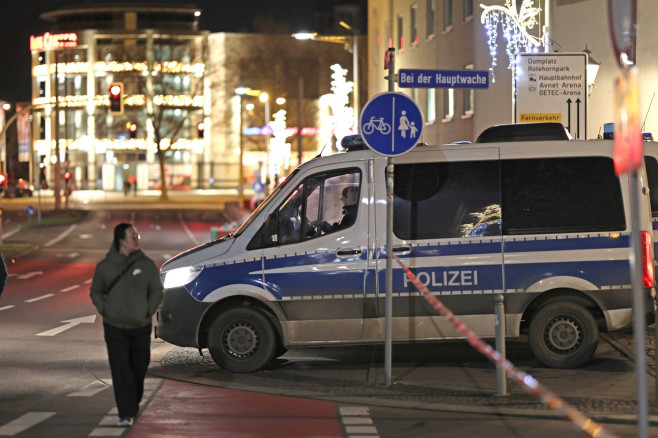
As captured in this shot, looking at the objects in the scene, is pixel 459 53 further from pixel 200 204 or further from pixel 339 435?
pixel 200 204

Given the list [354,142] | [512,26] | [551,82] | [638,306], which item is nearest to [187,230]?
[512,26]

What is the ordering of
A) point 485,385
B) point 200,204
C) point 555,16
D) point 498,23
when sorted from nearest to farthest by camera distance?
point 485,385 < point 555,16 < point 498,23 < point 200,204

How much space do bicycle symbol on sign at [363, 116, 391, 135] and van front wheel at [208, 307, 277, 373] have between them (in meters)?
2.42

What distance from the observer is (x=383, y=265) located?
40.5 ft

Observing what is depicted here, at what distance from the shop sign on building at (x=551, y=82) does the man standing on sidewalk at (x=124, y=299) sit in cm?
1141

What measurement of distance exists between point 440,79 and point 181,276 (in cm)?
382

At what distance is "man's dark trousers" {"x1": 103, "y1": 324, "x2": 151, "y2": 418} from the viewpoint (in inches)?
376

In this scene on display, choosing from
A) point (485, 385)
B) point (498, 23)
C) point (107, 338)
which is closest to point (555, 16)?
point (498, 23)

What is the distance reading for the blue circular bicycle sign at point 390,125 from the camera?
11.4m

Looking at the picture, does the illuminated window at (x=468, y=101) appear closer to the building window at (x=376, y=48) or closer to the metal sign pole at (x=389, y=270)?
the building window at (x=376, y=48)

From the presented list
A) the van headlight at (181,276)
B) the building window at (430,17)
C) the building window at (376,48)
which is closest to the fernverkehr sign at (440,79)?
the van headlight at (181,276)

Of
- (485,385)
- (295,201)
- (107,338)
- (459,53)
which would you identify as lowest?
(485,385)

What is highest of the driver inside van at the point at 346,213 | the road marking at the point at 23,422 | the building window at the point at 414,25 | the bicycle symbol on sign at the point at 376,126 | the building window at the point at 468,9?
the building window at the point at 414,25

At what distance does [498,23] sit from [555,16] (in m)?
2.88
